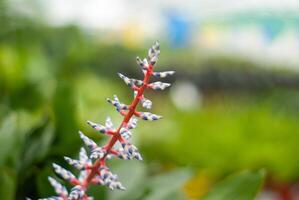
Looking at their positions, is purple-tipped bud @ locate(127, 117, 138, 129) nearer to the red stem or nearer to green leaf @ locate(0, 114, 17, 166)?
the red stem

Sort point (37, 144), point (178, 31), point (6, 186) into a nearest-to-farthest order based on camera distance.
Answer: point (6, 186) → point (37, 144) → point (178, 31)

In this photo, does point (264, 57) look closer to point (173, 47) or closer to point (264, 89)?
point (173, 47)

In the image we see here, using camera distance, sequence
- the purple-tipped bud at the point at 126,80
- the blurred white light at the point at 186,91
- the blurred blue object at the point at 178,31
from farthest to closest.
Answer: the blurred blue object at the point at 178,31 → the blurred white light at the point at 186,91 → the purple-tipped bud at the point at 126,80

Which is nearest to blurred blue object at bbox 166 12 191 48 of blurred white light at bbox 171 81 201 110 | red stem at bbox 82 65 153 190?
blurred white light at bbox 171 81 201 110

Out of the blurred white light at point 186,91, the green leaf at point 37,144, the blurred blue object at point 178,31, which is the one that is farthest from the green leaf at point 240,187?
the blurred blue object at point 178,31

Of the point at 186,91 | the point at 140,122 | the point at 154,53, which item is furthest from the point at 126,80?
the point at 186,91

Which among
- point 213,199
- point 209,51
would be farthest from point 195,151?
point 209,51

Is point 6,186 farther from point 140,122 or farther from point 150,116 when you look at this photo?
point 140,122

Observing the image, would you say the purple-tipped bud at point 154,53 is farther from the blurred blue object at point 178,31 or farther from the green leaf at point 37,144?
the blurred blue object at point 178,31

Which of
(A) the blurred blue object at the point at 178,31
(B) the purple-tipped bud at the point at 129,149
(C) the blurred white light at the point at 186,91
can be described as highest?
(A) the blurred blue object at the point at 178,31
